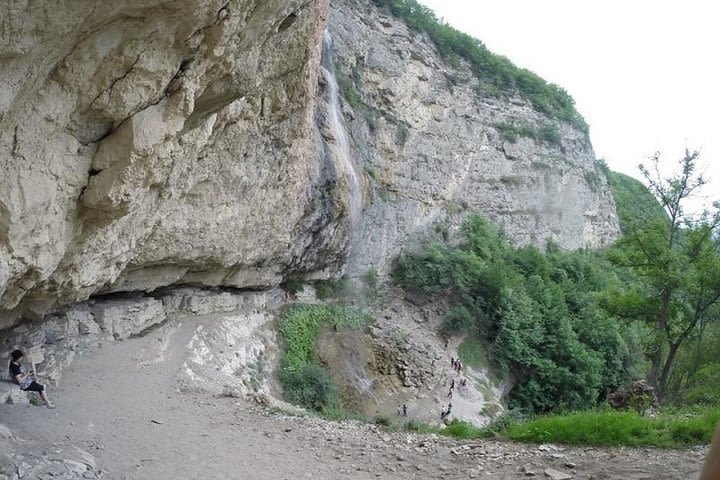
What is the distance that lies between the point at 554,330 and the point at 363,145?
1274 centimetres

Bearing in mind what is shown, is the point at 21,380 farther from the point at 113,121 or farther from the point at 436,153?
the point at 436,153

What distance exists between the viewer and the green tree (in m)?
11.5

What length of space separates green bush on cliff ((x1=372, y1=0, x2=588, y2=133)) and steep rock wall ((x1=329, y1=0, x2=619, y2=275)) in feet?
2.58

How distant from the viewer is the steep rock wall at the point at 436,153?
25297 millimetres

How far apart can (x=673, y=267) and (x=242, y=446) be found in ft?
33.9

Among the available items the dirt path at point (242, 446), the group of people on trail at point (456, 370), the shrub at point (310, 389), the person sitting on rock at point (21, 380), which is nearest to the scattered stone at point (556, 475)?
the dirt path at point (242, 446)

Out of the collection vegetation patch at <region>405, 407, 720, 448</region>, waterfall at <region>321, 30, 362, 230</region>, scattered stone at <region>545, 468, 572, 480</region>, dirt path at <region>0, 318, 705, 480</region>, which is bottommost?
dirt path at <region>0, 318, 705, 480</region>

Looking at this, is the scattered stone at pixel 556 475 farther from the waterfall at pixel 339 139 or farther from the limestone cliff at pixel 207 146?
the waterfall at pixel 339 139

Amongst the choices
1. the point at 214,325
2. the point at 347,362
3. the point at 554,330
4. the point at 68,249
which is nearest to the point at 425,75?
the point at 554,330

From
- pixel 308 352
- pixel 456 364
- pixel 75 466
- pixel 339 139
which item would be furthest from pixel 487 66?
pixel 75 466

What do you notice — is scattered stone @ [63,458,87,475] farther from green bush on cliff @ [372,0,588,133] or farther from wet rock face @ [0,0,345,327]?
green bush on cliff @ [372,0,588,133]

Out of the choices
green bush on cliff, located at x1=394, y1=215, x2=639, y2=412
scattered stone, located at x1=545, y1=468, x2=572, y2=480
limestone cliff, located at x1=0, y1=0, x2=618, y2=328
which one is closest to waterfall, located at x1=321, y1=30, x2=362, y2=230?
limestone cliff, located at x1=0, y1=0, x2=618, y2=328

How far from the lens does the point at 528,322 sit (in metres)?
23.0

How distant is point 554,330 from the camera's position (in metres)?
23.1
